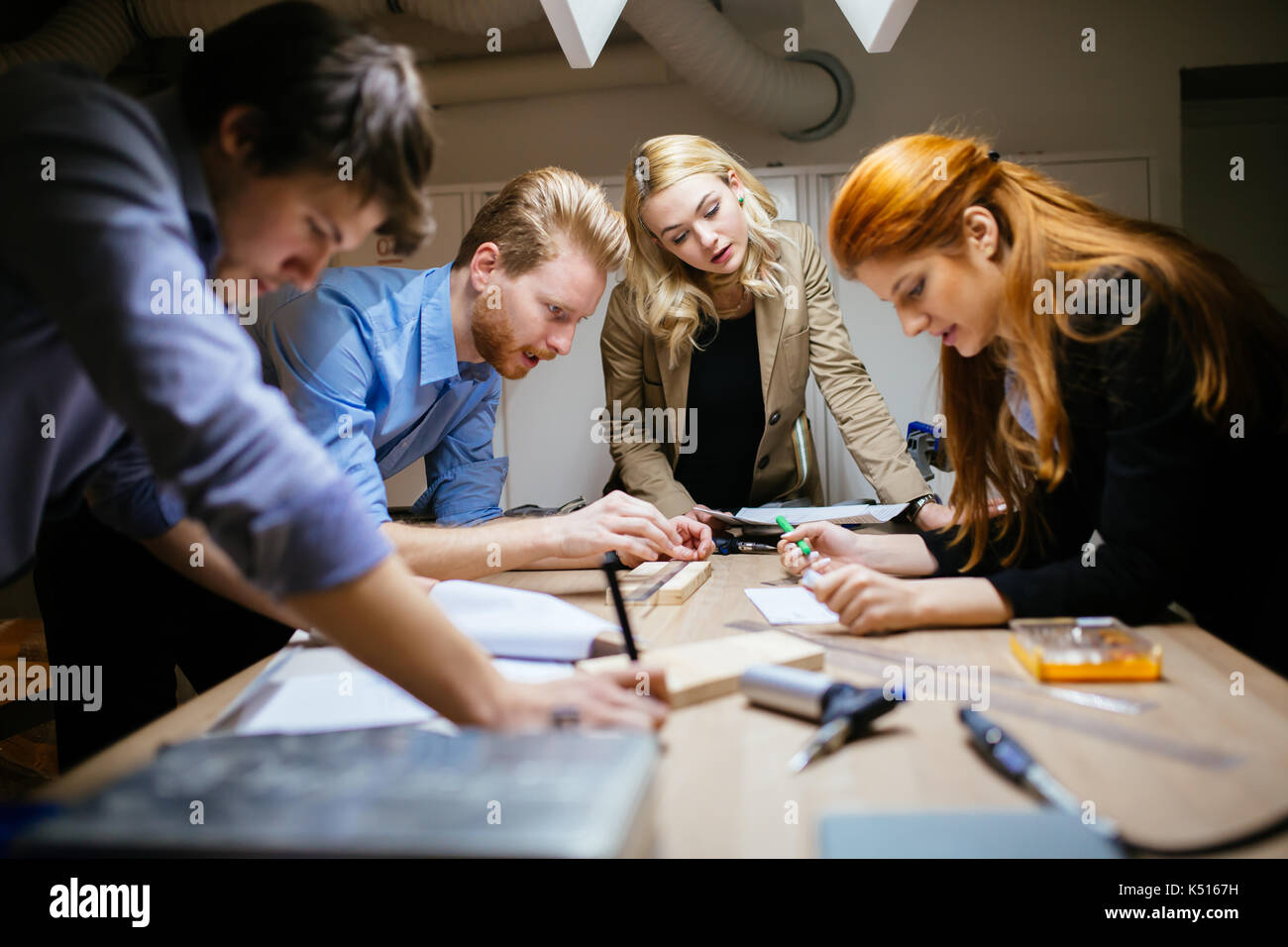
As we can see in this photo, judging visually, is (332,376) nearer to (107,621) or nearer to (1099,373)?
(107,621)

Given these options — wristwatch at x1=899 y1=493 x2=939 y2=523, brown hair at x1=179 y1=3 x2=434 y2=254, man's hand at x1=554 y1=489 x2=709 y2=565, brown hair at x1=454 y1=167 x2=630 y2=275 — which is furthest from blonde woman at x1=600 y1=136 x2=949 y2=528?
brown hair at x1=179 y1=3 x2=434 y2=254

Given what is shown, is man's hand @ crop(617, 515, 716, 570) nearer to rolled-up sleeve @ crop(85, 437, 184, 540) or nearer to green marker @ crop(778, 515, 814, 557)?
green marker @ crop(778, 515, 814, 557)

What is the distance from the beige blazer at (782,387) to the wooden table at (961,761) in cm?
128

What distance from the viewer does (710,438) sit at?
2.35 meters

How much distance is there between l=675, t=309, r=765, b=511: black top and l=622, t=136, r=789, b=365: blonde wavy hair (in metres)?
0.11

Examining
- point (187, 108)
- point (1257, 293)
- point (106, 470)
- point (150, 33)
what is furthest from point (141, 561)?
point (150, 33)

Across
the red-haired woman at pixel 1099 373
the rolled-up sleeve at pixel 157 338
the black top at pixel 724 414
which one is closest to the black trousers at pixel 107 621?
the rolled-up sleeve at pixel 157 338

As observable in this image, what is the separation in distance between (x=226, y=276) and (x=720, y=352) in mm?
1662

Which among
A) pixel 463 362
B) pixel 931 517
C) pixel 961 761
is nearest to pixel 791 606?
pixel 961 761

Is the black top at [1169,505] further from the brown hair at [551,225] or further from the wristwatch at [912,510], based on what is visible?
the brown hair at [551,225]

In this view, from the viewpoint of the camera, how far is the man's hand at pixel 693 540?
145 centimetres

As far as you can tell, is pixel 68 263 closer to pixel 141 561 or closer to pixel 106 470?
pixel 106 470

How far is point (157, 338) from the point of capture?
1.73 ft
